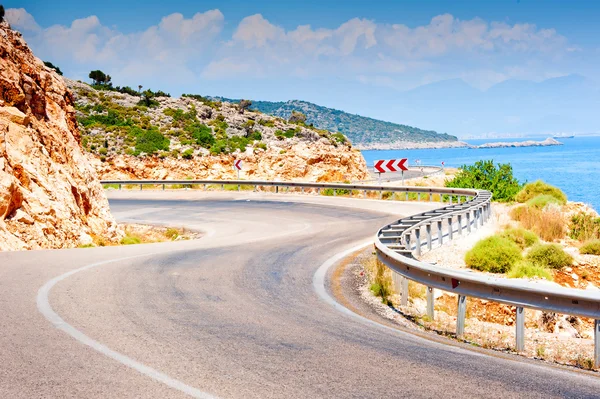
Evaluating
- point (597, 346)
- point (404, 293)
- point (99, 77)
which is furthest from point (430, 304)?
point (99, 77)

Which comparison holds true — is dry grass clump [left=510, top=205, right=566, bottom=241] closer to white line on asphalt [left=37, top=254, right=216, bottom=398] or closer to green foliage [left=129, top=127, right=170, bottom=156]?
white line on asphalt [left=37, top=254, right=216, bottom=398]

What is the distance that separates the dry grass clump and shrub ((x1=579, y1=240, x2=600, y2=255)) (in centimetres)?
257

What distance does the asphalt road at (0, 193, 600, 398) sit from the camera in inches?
194

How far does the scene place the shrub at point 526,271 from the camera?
39.0 ft

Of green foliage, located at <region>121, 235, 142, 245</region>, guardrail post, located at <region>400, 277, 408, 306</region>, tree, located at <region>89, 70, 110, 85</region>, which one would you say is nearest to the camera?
guardrail post, located at <region>400, 277, 408, 306</region>

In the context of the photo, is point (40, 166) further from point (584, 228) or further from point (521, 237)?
point (584, 228)

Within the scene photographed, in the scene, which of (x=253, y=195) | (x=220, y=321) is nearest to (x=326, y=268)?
(x=220, y=321)

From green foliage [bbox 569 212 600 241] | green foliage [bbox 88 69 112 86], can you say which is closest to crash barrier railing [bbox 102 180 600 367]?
green foliage [bbox 569 212 600 241]

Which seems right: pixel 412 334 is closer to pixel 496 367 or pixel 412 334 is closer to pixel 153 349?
pixel 496 367

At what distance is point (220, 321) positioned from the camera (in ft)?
23.5

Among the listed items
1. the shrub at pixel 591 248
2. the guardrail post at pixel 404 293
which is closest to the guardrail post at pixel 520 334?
the guardrail post at pixel 404 293

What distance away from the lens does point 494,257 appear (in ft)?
42.1

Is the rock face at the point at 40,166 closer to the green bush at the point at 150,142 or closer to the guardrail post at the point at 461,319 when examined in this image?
the guardrail post at the point at 461,319

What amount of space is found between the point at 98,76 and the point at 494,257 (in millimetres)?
82548
